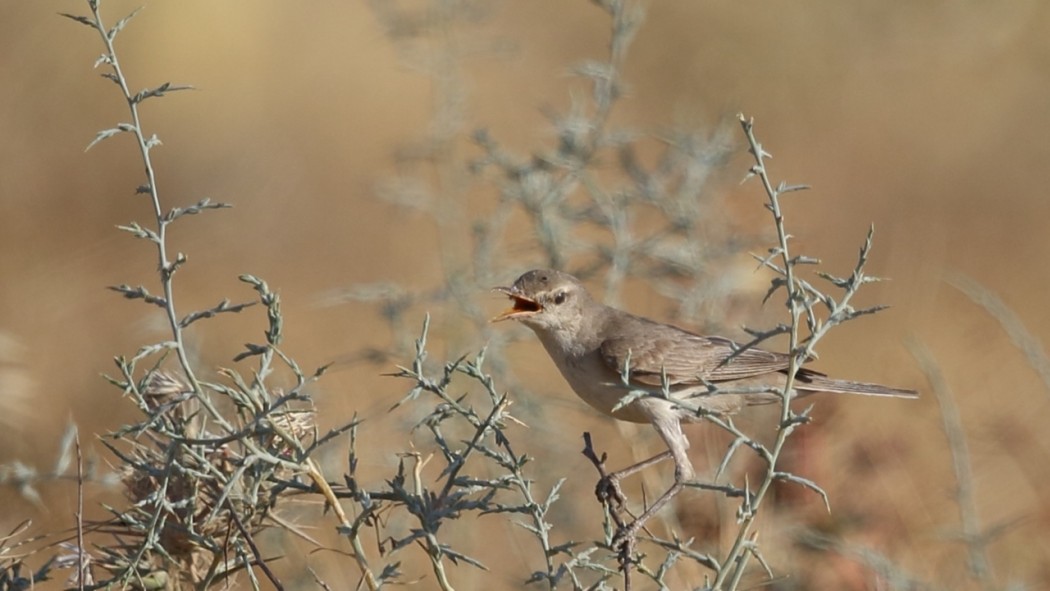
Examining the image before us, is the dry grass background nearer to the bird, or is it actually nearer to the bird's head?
the bird

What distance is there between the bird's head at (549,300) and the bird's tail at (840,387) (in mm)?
870

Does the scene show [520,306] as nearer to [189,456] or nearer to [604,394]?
[604,394]

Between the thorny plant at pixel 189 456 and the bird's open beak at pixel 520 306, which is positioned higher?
the thorny plant at pixel 189 456

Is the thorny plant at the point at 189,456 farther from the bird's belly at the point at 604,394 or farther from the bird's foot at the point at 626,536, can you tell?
the bird's belly at the point at 604,394

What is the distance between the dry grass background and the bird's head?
3.92ft

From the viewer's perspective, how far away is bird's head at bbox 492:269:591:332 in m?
4.79

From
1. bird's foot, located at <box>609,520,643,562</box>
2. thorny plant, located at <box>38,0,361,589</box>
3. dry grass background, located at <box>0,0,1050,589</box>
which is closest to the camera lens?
thorny plant, located at <box>38,0,361,589</box>

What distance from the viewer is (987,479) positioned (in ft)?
20.6

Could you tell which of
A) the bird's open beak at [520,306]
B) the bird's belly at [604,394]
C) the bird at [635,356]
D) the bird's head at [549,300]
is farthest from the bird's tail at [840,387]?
the bird's open beak at [520,306]

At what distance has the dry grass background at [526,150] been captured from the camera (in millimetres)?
7012

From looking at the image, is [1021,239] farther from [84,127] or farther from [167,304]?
[167,304]

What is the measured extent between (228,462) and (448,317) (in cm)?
358

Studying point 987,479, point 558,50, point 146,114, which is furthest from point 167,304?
point 558,50

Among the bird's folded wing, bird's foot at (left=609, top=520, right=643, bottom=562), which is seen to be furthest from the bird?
bird's foot at (left=609, top=520, right=643, bottom=562)
